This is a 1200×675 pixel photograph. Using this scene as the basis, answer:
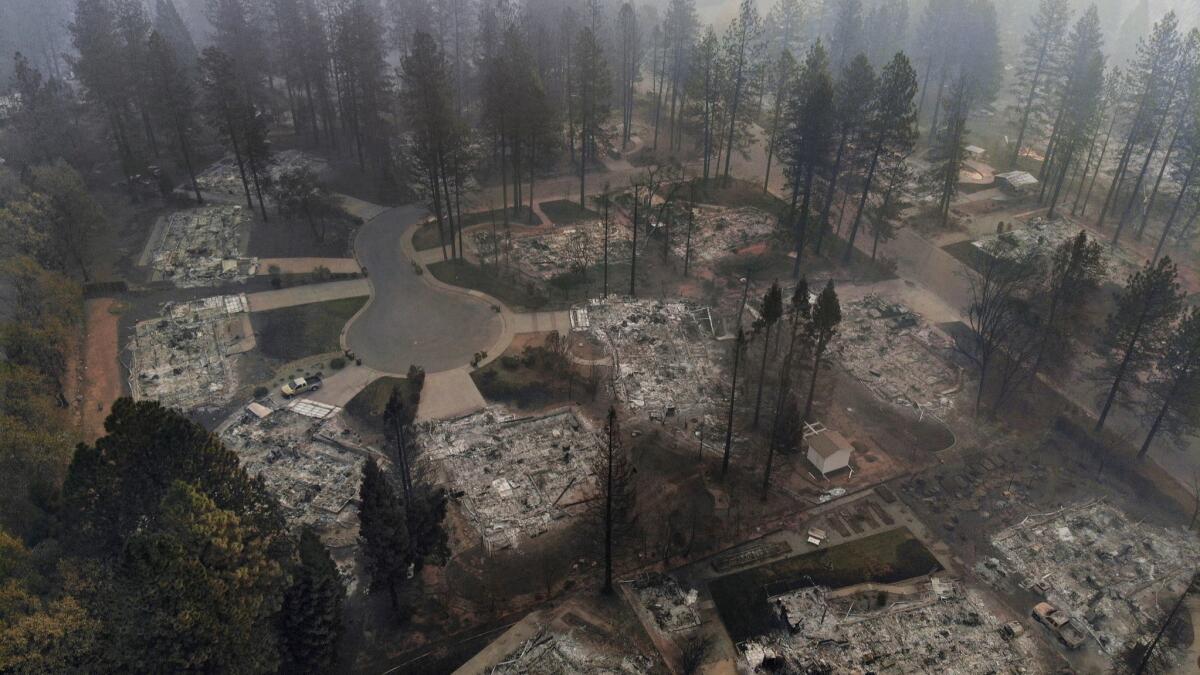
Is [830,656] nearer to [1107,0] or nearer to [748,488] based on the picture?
[748,488]

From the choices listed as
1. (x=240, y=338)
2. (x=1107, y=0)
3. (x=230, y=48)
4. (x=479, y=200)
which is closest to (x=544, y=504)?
(x=240, y=338)

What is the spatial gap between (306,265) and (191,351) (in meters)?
14.4

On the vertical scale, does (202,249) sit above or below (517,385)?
above

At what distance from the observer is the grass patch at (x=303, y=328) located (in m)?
56.0

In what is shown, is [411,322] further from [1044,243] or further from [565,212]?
[1044,243]

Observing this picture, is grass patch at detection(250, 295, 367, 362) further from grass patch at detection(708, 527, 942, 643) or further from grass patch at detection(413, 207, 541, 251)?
grass patch at detection(708, 527, 942, 643)

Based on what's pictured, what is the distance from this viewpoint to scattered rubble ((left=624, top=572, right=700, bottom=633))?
37.1 metres

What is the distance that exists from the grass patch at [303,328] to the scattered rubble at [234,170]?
25.4 meters

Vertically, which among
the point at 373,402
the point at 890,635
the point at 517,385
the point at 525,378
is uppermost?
the point at 525,378

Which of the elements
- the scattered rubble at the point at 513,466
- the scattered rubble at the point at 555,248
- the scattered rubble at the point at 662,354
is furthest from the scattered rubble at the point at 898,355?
the scattered rubble at the point at 555,248

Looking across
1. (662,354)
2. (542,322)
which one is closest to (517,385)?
(542,322)

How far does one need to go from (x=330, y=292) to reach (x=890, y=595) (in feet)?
160

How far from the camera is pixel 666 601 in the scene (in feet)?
125

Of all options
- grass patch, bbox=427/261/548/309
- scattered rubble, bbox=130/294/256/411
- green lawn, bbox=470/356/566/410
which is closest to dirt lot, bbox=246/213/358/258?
scattered rubble, bbox=130/294/256/411
